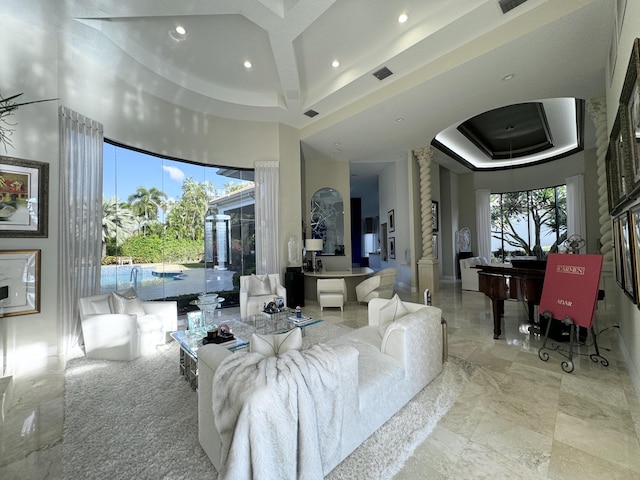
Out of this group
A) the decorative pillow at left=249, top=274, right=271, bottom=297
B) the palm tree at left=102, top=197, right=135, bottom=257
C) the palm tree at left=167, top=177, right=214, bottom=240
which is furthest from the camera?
the palm tree at left=167, top=177, right=214, bottom=240

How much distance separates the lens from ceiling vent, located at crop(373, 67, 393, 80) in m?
4.27

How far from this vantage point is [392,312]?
280cm

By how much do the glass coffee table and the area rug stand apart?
0.15m

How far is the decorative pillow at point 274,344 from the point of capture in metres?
1.72

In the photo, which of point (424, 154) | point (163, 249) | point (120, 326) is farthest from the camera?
point (424, 154)

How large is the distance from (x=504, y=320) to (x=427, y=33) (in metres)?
4.61

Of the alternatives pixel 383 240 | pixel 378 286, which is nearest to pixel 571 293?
pixel 378 286

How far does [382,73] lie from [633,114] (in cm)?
320

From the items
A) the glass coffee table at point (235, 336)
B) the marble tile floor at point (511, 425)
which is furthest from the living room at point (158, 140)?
the glass coffee table at point (235, 336)

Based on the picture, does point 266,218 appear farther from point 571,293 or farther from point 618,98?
point 618,98

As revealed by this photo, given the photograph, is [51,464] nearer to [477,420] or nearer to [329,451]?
[329,451]

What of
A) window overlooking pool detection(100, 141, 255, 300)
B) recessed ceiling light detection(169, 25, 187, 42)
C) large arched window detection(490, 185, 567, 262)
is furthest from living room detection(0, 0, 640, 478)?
recessed ceiling light detection(169, 25, 187, 42)

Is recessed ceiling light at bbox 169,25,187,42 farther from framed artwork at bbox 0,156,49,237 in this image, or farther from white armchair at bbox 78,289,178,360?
white armchair at bbox 78,289,178,360

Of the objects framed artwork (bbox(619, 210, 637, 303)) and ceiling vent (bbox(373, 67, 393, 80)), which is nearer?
framed artwork (bbox(619, 210, 637, 303))
